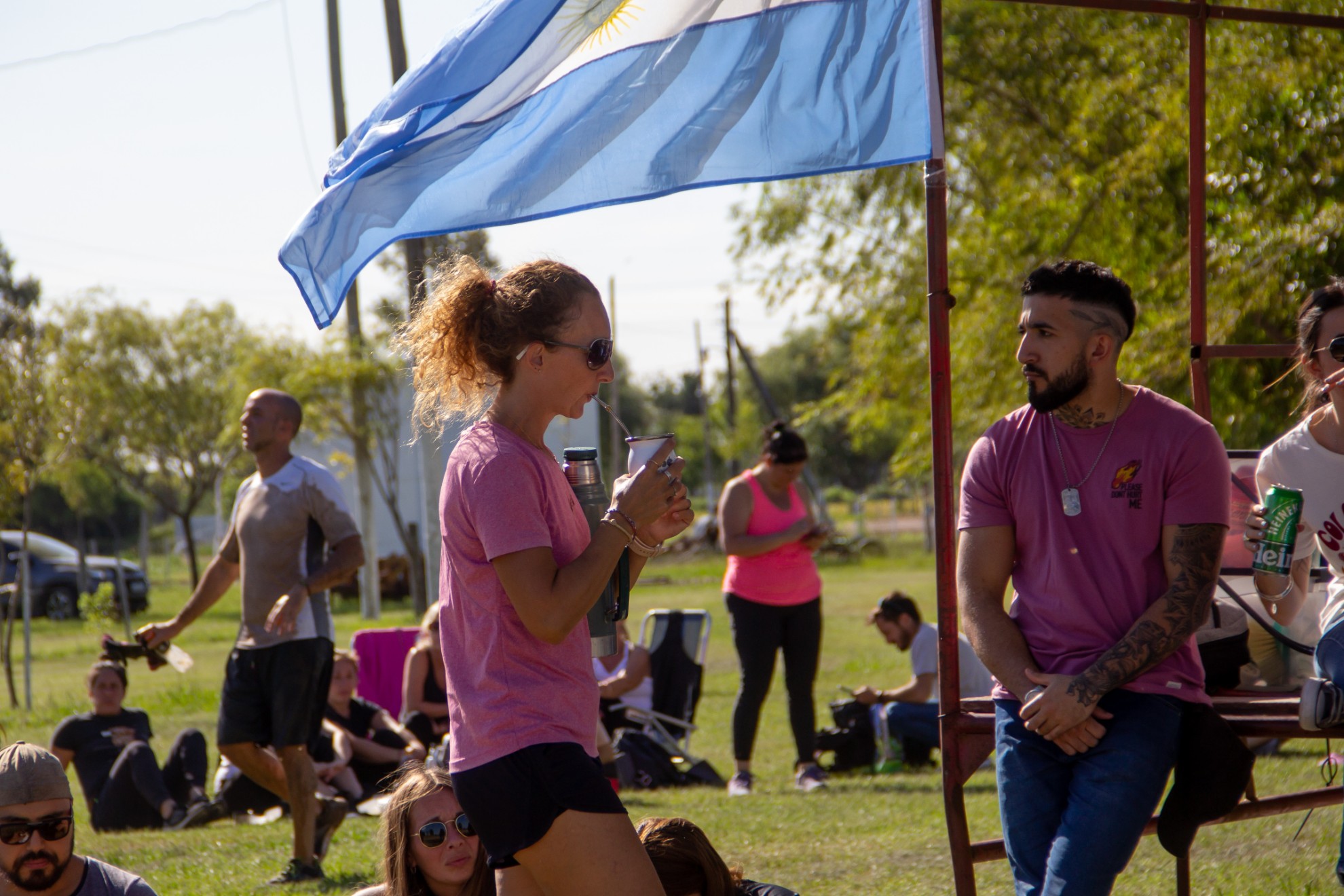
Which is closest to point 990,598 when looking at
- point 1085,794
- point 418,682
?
point 1085,794

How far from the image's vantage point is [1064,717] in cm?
299

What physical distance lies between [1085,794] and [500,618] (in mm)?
1479

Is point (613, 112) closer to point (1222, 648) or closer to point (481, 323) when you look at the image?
point (481, 323)

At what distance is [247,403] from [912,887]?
3555mm

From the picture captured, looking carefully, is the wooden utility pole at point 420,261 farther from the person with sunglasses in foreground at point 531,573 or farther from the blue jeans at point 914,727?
the person with sunglasses in foreground at point 531,573

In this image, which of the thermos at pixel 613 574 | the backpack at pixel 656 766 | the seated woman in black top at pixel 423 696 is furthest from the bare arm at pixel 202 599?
the thermos at pixel 613 574

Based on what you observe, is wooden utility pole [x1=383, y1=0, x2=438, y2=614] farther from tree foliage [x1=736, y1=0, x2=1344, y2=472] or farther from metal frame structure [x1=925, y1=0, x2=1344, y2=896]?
metal frame structure [x1=925, y1=0, x2=1344, y2=896]

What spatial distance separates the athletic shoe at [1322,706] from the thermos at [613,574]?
1.77 m

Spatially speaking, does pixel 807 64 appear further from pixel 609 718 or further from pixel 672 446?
pixel 609 718

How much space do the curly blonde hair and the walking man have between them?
10.1 feet

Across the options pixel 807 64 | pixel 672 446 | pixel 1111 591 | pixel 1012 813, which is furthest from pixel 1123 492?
pixel 807 64

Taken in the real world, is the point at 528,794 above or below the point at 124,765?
above

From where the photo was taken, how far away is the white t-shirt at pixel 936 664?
27.3 feet

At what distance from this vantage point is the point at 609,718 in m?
9.07
